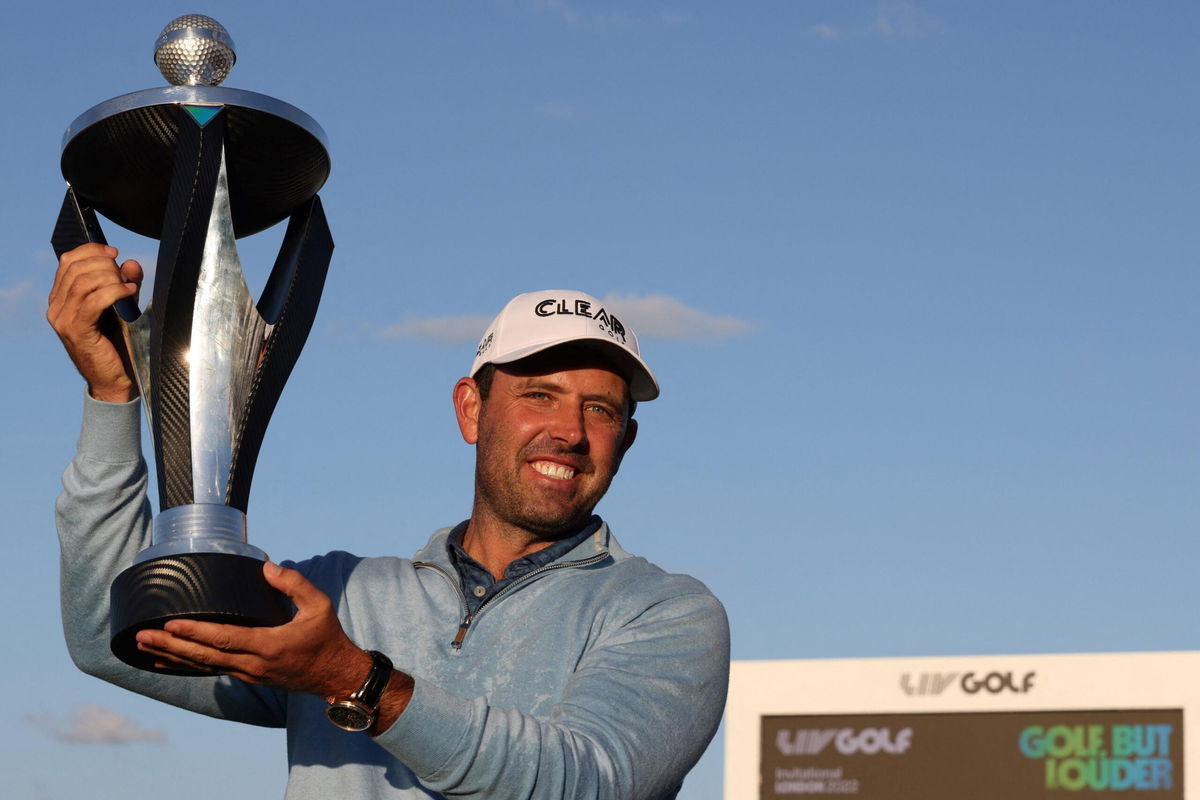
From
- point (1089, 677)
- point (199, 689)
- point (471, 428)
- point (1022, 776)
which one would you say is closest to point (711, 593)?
point (471, 428)

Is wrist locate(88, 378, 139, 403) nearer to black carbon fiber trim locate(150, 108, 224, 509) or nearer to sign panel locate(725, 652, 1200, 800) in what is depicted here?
black carbon fiber trim locate(150, 108, 224, 509)

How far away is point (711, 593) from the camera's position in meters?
3.98

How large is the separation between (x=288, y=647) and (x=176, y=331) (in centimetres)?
87

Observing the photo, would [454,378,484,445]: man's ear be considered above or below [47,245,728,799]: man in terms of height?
above

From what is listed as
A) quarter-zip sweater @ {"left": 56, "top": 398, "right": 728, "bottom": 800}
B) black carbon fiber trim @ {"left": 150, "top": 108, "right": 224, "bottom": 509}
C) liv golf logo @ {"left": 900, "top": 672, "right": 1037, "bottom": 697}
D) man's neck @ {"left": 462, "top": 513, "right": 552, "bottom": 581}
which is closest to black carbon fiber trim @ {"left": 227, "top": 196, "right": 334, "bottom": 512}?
black carbon fiber trim @ {"left": 150, "top": 108, "right": 224, "bottom": 509}

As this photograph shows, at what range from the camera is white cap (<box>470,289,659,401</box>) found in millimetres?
4117

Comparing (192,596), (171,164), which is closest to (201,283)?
(171,164)

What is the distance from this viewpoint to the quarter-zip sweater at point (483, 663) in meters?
3.21

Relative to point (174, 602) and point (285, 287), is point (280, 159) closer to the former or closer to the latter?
point (285, 287)

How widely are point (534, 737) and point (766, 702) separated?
24.2m

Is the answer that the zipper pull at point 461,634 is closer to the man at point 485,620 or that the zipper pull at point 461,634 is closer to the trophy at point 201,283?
the man at point 485,620

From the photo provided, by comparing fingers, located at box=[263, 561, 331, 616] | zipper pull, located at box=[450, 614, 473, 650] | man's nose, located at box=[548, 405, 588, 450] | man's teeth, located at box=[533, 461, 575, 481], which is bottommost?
fingers, located at box=[263, 561, 331, 616]

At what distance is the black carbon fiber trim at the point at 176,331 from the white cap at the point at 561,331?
0.83 metres

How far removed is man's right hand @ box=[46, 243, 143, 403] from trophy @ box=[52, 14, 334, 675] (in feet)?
0.14
